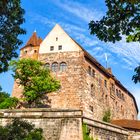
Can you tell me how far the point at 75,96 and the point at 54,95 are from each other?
3087 millimetres

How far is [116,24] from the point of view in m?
10.2

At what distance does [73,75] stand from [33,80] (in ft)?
22.1

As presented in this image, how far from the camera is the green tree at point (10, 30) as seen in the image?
46.1ft

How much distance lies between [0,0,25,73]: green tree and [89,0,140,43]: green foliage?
5195mm

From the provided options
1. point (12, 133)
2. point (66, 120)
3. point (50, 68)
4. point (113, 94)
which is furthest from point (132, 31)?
point (113, 94)

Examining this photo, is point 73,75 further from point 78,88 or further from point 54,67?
point 54,67

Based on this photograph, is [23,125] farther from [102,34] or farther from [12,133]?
[102,34]

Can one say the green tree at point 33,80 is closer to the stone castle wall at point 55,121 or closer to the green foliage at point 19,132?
the stone castle wall at point 55,121

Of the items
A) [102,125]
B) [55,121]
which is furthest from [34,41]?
[55,121]

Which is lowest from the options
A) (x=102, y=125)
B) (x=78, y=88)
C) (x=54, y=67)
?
(x=102, y=125)

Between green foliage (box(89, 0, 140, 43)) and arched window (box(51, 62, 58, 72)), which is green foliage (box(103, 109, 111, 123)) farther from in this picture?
green foliage (box(89, 0, 140, 43))

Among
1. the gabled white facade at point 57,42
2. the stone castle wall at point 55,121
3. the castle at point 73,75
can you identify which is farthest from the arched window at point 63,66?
the stone castle wall at point 55,121

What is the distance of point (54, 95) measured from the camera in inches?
1754

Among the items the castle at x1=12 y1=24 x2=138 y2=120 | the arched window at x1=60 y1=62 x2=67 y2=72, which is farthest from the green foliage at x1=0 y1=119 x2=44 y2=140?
the arched window at x1=60 y1=62 x2=67 y2=72
